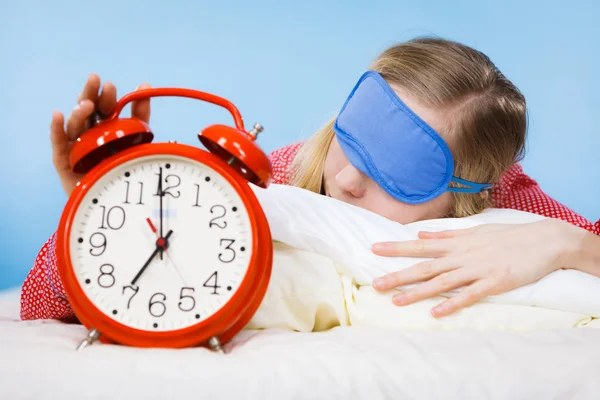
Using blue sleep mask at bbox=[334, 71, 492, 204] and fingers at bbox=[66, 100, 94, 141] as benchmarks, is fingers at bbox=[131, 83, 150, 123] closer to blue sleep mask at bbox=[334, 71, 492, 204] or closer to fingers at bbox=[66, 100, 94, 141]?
fingers at bbox=[66, 100, 94, 141]

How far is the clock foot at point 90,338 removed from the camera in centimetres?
93

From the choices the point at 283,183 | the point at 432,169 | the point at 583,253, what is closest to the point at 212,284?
the point at 432,169

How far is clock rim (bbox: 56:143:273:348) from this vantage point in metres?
0.94

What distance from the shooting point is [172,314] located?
94cm

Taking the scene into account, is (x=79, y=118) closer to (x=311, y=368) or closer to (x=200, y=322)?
(x=200, y=322)

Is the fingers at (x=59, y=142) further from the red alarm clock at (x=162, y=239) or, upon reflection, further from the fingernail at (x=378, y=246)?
the fingernail at (x=378, y=246)

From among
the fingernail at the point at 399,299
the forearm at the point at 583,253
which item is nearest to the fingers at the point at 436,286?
the fingernail at the point at 399,299

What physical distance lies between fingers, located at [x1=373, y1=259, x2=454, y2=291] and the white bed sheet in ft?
0.43

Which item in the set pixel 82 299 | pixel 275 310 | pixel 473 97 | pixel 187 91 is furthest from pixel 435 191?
pixel 82 299

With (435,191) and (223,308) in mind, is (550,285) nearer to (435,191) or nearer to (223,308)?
(435,191)

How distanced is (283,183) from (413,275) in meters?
0.86

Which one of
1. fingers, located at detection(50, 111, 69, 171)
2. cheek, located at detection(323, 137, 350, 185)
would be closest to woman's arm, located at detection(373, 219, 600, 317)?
cheek, located at detection(323, 137, 350, 185)

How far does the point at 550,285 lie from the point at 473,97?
1.75ft

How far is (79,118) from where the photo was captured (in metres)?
1.04
